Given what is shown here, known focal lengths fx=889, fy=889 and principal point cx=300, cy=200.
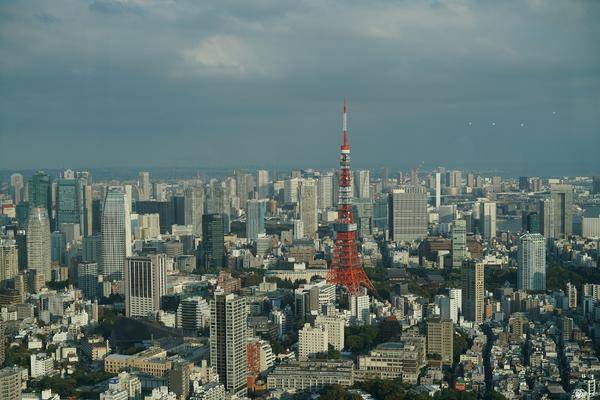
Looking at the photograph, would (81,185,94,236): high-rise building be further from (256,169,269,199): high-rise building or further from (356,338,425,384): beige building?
(356,338,425,384): beige building

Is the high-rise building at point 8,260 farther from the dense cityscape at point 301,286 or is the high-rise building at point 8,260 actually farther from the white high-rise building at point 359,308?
the white high-rise building at point 359,308

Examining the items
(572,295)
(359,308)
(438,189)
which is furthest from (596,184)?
(438,189)

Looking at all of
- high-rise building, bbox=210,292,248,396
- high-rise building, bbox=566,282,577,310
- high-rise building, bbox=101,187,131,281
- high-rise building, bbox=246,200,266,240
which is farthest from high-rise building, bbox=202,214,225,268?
high-rise building, bbox=210,292,248,396

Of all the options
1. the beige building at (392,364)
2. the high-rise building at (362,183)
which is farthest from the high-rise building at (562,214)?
the beige building at (392,364)

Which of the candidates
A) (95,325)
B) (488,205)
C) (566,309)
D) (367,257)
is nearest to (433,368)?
(566,309)

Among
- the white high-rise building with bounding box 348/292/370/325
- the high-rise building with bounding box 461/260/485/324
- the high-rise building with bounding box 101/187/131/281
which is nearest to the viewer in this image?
the white high-rise building with bounding box 348/292/370/325

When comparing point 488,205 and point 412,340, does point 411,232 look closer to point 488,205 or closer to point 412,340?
point 488,205

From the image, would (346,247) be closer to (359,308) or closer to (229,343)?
(359,308)
